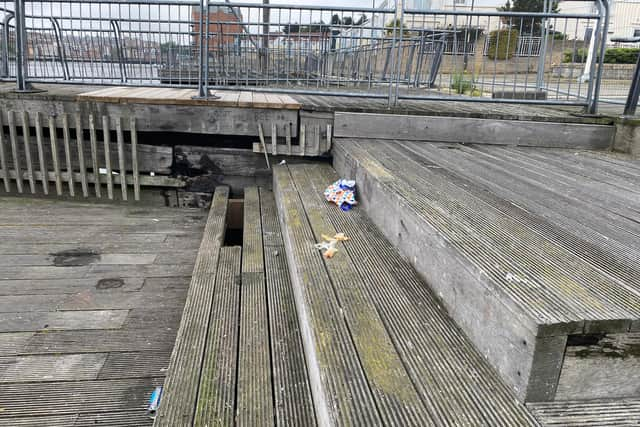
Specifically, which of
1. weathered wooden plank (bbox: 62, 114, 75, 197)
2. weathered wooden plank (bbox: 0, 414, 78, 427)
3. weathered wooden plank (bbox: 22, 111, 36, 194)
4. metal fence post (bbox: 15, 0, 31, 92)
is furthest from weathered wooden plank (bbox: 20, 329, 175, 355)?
metal fence post (bbox: 15, 0, 31, 92)

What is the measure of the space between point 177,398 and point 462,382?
99cm

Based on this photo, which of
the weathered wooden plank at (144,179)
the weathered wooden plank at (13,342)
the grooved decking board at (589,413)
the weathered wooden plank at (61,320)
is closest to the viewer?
the grooved decking board at (589,413)

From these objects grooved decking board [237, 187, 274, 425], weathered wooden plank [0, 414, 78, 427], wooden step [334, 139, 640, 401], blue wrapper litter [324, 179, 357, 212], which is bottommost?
weathered wooden plank [0, 414, 78, 427]

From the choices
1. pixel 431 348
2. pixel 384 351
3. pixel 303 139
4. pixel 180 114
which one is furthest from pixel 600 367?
pixel 180 114

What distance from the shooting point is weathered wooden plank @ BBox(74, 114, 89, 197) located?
487cm

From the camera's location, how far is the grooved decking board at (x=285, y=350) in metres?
1.66

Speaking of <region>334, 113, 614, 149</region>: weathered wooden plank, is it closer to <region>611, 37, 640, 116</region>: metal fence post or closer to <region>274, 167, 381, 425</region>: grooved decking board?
<region>611, 37, 640, 116</region>: metal fence post

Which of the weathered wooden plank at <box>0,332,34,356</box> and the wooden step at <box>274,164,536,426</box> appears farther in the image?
the weathered wooden plank at <box>0,332,34,356</box>

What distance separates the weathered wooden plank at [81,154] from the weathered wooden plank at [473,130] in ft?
8.50

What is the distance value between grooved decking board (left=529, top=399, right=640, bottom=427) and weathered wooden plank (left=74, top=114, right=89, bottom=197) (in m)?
4.85

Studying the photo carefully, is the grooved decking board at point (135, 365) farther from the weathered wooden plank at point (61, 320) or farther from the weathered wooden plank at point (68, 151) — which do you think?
the weathered wooden plank at point (68, 151)

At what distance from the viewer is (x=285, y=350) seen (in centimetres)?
202

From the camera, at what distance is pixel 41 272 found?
10.9ft

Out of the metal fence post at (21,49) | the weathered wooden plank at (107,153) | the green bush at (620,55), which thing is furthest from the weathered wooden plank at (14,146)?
the green bush at (620,55)
